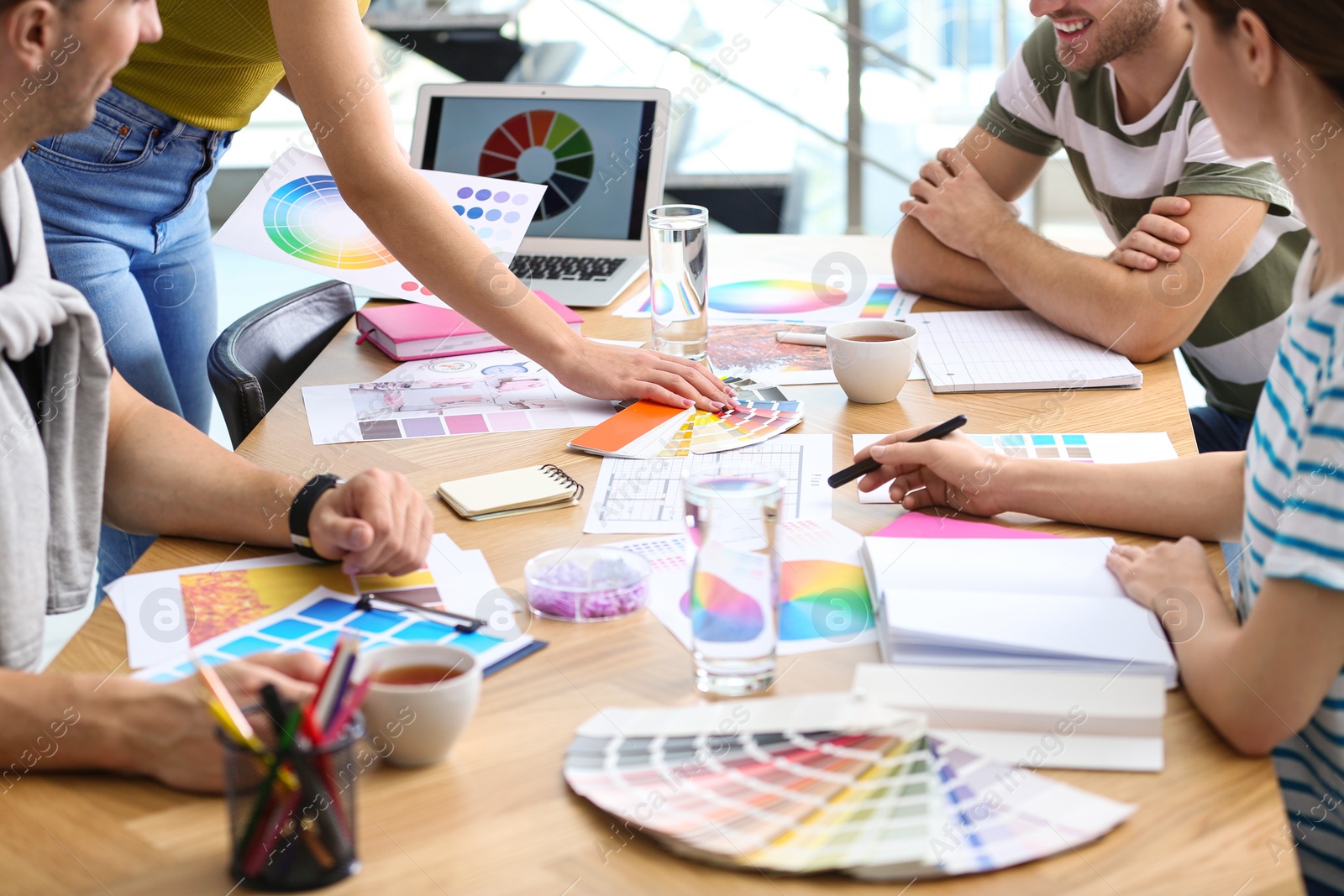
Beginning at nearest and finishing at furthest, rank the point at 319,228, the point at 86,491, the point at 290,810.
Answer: the point at 290,810, the point at 86,491, the point at 319,228

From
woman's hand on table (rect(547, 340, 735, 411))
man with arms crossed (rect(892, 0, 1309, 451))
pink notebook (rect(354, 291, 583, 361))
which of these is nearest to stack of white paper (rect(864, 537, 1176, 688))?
woman's hand on table (rect(547, 340, 735, 411))

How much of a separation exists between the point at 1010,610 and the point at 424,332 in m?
1.09

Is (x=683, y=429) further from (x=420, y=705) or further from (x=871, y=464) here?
(x=420, y=705)

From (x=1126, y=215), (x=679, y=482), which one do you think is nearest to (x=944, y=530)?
(x=679, y=482)

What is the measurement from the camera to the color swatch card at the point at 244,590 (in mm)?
982

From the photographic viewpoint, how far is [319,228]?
174cm

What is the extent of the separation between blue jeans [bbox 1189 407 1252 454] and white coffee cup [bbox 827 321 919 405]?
636mm

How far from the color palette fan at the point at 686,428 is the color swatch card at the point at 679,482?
14mm

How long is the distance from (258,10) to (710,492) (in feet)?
3.57

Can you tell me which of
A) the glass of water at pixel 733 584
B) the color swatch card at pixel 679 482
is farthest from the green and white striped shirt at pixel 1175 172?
the glass of water at pixel 733 584

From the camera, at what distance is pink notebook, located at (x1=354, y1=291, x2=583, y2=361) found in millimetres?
1723

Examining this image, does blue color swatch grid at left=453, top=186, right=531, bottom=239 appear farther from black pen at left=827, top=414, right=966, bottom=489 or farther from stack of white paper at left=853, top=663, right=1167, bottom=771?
stack of white paper at left=853, top=663, right=1167, bottom=771

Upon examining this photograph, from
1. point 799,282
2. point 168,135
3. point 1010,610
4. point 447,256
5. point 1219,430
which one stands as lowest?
point 1219,430

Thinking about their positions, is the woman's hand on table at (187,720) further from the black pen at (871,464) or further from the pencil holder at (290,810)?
the black pen at (871,464)
